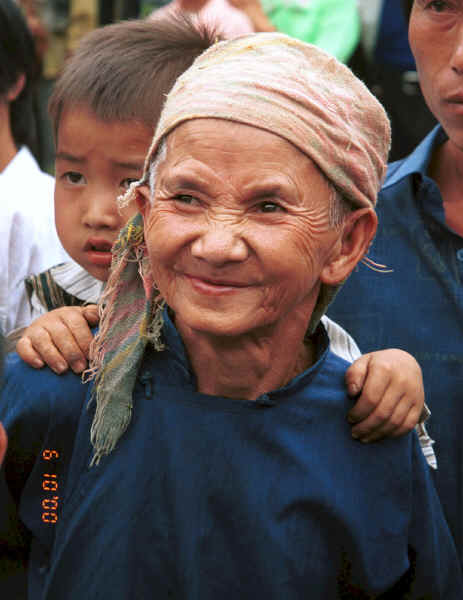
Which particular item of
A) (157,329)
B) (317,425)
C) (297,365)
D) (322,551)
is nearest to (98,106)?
(157,329)

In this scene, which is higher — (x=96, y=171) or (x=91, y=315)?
(x=96, y=171)

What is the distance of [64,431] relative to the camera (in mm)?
2102

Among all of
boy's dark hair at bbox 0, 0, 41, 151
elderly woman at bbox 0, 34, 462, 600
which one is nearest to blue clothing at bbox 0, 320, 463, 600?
elderly woman at bbox 0, 34, 462, 600

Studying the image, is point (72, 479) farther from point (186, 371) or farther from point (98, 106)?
point (98, 106)

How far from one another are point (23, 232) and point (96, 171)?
1.14m

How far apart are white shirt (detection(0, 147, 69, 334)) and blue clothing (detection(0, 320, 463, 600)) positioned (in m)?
1.28

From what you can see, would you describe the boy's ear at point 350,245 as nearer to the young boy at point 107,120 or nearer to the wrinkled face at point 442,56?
the young boy at point 107,120

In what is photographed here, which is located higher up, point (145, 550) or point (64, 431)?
point (64, 431)

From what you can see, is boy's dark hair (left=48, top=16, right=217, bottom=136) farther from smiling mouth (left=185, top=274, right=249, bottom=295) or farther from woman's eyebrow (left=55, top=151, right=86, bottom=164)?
smiling mouth (left=185, top=274, right=249, bottom=295)

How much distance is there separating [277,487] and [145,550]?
13.4 inches

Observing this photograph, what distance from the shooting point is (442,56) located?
8.82 feet

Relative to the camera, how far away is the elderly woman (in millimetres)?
1848

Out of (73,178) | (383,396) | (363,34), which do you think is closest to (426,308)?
(383,396)
